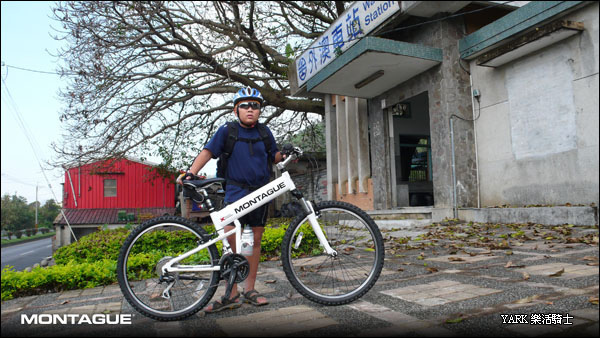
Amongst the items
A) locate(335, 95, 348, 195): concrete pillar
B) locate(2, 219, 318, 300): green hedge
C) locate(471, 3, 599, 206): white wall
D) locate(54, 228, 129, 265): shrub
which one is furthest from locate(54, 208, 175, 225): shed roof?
locate(2, 219, 318, 300): green hedge

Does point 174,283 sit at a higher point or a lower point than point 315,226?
lower

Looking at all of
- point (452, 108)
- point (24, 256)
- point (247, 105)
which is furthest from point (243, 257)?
point (24, 256)

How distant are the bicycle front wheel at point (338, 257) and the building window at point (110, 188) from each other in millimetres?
24574

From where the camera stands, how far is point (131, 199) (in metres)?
25.1

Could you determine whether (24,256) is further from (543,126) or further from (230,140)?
(543,126)

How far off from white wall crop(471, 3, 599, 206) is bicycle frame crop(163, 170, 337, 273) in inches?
70.3

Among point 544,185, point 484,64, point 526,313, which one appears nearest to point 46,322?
point 526,313

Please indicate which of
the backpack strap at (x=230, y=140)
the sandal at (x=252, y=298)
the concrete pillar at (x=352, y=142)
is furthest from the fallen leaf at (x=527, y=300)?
the concrete pillar at (x=352, y=142)

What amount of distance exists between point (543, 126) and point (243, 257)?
2.93m

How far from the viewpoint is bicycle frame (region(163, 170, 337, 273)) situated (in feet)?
9.37

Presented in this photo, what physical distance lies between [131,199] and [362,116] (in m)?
18.5

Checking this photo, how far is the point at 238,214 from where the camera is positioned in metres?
2.91

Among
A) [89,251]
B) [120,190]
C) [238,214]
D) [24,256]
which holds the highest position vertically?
[120,190]

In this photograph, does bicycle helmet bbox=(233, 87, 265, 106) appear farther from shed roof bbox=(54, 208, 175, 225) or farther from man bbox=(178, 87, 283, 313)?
shed roof bbox=(54, 208, 175, 225)
